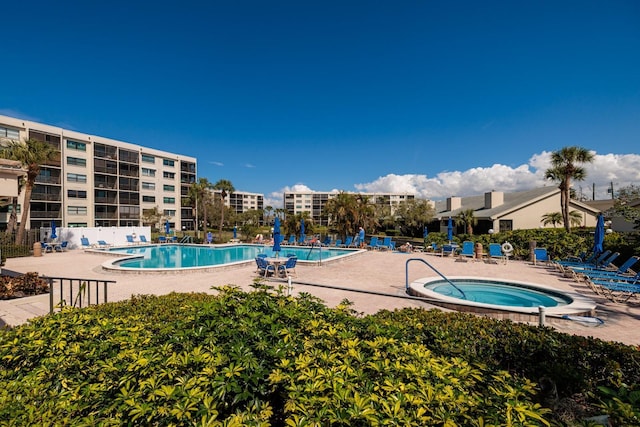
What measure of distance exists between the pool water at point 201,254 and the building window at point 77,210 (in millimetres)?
24279

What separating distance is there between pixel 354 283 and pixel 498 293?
587cm

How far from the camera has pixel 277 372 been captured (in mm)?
2289

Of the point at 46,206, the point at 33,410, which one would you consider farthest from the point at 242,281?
the point at 46,206

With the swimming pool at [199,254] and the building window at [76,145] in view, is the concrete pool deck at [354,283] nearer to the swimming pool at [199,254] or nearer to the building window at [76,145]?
the swimming pool at [199,254]

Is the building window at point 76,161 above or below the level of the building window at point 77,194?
above

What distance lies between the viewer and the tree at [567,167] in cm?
2583

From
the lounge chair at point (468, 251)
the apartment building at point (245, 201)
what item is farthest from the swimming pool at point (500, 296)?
the apartment building at point (245, 201)

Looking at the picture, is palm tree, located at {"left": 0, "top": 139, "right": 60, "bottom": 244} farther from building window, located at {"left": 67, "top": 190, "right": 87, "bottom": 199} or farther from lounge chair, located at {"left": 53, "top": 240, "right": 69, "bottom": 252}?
building window, located at {"left": 67, "top": 190, "right": 87, "bottom": 199}

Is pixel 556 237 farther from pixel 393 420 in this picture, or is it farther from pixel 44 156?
pixel 44 156

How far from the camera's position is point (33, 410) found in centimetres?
208

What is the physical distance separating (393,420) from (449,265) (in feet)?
57.4

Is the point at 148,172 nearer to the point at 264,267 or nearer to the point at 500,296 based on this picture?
the point at 264,267

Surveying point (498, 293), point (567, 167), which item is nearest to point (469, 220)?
point (567, 167)

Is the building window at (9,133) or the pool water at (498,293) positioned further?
the building window at (9,133)
